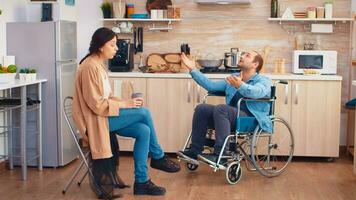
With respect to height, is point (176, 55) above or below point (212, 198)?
above

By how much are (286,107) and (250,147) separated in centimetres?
90

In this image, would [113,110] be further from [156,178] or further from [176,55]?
[176,55]

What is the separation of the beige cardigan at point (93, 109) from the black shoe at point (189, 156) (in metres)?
0.89

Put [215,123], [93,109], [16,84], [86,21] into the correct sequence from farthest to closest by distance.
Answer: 1. [86,21]
2. [215,123]
3. [16,84]
4. [93,109]

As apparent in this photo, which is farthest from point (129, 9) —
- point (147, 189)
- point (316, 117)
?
point (147, 189)

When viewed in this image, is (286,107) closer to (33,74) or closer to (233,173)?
(233,173)

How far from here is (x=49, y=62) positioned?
17.3 feet

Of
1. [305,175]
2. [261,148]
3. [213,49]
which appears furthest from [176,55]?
[305,175]

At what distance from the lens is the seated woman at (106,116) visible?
4281 mm

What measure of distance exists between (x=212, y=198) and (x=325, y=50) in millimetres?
2475

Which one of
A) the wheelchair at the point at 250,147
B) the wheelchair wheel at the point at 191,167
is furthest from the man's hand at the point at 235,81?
Answer: the wheelchair wheel at the point at 191,167

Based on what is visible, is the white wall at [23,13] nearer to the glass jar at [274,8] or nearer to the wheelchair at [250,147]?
the wheelchair at [250,147]

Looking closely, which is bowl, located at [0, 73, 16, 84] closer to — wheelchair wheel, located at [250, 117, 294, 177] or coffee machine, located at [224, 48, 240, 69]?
coffee machine, located at [224, 48, 240, 69]

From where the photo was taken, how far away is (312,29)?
20.2 feet
